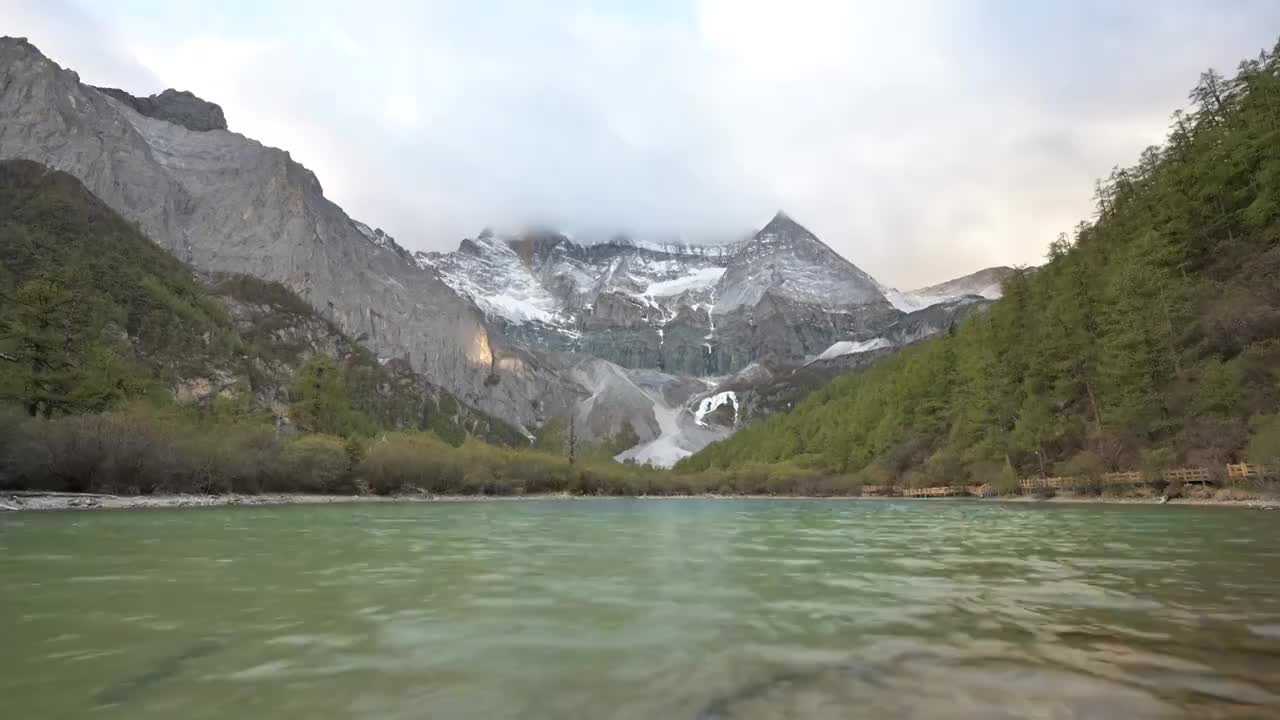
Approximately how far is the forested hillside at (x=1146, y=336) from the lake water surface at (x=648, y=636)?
3593 cm

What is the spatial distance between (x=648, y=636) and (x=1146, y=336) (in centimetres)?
5629

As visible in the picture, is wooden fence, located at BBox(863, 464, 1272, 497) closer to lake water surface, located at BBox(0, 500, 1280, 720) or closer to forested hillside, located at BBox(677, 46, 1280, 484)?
forested hillside, located at BBox(677, 46, 1280, 484)

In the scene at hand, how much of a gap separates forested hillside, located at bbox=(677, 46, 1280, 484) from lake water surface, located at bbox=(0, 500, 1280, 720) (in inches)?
1415

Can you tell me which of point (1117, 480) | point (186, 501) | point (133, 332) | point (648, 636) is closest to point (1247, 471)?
point (1117, 480)

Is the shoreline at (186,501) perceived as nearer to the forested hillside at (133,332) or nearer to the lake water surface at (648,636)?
the forested hillside at (133,332)

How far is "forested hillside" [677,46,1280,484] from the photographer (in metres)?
46.3

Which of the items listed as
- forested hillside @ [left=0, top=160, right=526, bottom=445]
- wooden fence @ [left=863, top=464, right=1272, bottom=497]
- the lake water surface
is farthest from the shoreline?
the lake water surface

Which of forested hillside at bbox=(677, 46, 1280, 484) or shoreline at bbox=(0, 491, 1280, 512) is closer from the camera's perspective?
shoreline at bbox=(0, 491, 1280, 512)

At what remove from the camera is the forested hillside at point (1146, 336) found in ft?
152

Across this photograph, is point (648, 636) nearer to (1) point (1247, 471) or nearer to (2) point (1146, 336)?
(1) point (1247, 471)

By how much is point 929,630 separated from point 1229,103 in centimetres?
9508

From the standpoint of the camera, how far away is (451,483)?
101562 millimetres

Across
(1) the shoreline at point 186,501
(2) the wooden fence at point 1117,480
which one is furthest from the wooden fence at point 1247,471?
(1) the shoreline at point 186,501

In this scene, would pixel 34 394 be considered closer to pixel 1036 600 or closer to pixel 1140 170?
pixel 1036 600
